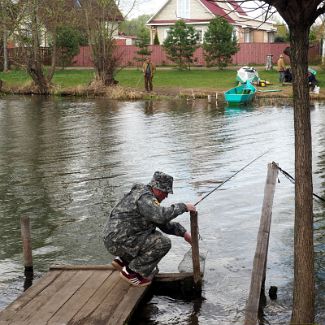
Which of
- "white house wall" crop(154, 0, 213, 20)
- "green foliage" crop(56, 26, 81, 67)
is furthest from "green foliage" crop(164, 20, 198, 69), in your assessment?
"white house wall" crop(154, 0, 213, 20)

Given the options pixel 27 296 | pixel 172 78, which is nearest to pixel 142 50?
pixel 172 78

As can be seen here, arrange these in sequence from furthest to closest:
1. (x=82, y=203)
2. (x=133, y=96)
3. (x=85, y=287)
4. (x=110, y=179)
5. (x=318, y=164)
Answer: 1. (x=133, y=96)
2. (x=318, y=164)
3. (x=110, y=179)
4. (x=82, y=203)
5. (x=85, y=287)

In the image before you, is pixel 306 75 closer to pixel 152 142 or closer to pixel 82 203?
pixel 82 203

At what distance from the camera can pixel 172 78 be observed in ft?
131

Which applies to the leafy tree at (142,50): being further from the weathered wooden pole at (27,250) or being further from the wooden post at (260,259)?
the wooden post at (260,259)

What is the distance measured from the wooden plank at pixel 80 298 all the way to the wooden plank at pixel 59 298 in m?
0.05

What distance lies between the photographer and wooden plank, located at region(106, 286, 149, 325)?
5.84 metres

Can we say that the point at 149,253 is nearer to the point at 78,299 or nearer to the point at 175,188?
the point at 78,299

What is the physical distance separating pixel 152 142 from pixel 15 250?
9.93 metres

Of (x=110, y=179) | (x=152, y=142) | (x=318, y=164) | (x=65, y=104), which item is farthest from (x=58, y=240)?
(x=65, y=104)

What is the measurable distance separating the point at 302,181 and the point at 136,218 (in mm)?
2044

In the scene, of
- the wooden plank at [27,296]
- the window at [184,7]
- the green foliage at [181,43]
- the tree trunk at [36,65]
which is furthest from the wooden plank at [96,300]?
the window at [184,7]

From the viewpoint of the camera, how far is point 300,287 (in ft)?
17.5

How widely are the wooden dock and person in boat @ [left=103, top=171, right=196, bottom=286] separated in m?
0.20
